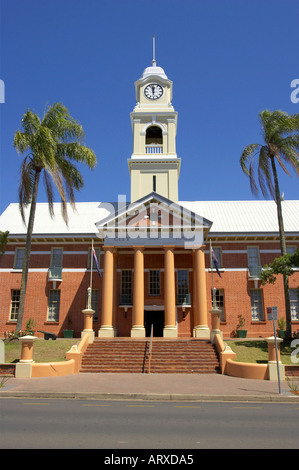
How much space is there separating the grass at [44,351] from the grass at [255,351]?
31.4ft

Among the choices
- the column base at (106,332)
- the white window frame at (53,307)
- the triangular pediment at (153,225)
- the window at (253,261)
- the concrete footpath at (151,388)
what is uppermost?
the triangular pediment at (153,225)

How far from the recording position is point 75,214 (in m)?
35.3

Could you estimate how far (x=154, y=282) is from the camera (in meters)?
29.3

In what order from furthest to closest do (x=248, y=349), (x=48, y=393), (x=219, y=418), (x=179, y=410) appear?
(x=248, y=349)
(x=48, y=393)
(x=179, y=410)
(x=219, y=418)

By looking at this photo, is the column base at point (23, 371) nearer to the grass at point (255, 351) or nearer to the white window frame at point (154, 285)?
the grass at point (255, 351)

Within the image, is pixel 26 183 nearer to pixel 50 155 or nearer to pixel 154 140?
pixel 50 155

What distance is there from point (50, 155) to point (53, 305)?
13411 millimetres

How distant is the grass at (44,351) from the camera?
19.3 metres

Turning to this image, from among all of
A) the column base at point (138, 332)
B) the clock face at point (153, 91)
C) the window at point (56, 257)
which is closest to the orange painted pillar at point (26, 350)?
the column base at point (138, 332)

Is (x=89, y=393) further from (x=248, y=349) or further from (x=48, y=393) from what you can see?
(x=248, y=349)

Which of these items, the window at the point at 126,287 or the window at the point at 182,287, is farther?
the window at the point at 126,287

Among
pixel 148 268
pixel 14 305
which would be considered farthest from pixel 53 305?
pixel 148 268
